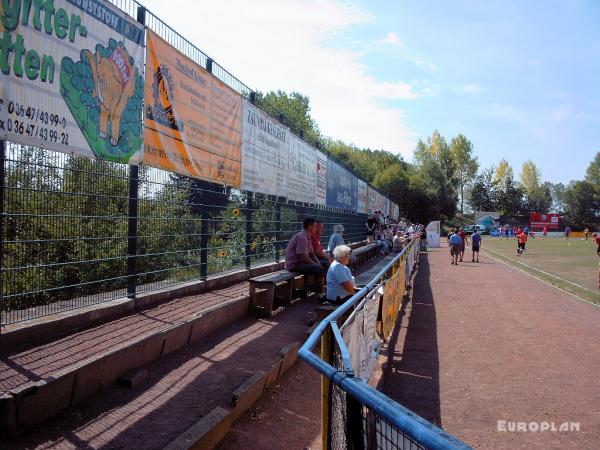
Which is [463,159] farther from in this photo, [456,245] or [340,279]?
[340,279]

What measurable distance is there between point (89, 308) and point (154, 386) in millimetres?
1471

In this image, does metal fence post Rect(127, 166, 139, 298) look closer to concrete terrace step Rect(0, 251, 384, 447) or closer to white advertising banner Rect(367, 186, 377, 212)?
concrete terrace step Rect(0, 251, 384, 447)

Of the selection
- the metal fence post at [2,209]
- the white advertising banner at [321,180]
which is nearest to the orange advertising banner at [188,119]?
the metal fence post at [2,209]

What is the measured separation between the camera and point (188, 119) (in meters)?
7.82

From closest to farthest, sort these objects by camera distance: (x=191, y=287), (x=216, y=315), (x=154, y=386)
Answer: (x=154, y=386)
(x=216, y=315)
(x=191, y=287)

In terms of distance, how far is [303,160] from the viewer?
1424 cm

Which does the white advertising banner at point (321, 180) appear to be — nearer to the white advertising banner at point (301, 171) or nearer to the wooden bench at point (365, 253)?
the white advertising banner at point (301, 171)

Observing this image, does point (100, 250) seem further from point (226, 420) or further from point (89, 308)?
point (226, 420)

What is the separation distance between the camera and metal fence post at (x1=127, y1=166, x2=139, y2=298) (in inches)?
258

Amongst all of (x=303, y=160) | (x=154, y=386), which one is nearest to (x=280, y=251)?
(x=303, y=160)

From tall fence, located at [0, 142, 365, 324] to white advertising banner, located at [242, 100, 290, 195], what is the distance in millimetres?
942

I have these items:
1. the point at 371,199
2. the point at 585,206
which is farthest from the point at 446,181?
the point at 371,199

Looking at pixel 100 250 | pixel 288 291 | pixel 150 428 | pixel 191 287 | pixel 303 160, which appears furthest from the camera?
pixel 303 160

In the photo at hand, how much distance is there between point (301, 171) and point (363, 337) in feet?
30.7
